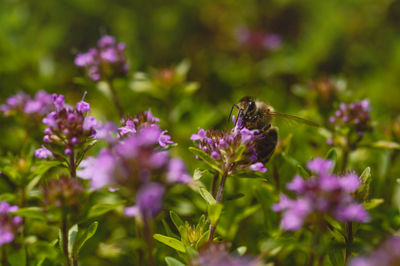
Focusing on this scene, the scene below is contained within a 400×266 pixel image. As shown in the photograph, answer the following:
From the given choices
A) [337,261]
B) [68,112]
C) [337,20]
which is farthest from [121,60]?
[337,20]

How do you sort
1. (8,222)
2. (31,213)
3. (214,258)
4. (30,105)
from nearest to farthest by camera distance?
(214,258) < (31,213) < (8,222) < (30,105)

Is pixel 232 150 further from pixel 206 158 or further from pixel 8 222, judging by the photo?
pixel 8 222

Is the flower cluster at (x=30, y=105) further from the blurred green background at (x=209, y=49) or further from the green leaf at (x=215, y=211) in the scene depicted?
the green leaf at (x=215, y=211)

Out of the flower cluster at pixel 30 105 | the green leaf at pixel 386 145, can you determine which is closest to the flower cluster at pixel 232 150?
the green leaf at pixel 386 145

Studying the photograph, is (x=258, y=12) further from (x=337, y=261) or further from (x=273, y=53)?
(x=337, y=261)

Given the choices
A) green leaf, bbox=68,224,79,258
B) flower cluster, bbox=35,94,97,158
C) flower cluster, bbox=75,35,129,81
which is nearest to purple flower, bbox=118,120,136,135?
flower cluster, bbox=35,94,97,158

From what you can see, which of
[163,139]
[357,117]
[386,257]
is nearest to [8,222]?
[163,139]
